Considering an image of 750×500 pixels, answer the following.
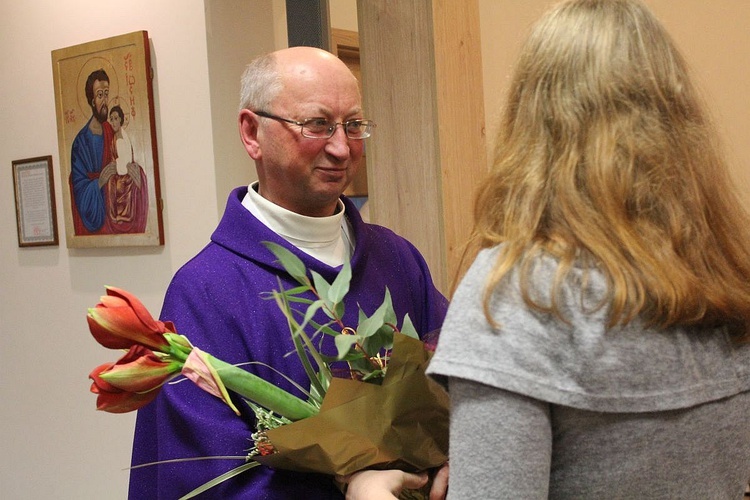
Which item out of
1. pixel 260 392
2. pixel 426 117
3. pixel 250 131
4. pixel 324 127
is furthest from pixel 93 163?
pixel 260 392

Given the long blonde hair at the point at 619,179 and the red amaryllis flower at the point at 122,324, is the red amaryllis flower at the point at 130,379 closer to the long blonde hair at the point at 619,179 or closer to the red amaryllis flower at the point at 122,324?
the red amaryllis flower at the point at 122,324

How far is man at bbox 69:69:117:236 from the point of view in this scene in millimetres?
3145

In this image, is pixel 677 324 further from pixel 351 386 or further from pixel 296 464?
pixel 296 464

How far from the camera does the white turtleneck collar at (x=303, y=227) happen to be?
71.6 inches

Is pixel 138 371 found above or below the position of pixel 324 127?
below

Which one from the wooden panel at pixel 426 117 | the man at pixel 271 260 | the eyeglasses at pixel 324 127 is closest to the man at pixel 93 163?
the wooden panel at pixel 426 117

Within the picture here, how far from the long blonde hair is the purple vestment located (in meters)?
0.65

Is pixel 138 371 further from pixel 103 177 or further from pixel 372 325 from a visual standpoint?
pixel 103 177

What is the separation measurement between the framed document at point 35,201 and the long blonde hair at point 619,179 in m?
2.74

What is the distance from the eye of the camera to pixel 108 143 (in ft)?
10.3

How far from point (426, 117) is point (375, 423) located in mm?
1409

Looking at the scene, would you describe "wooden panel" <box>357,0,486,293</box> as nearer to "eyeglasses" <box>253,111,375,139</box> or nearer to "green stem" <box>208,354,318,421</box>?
"eyeglasses" <box>253,111,375,139</box>

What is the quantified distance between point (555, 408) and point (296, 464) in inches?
19.2

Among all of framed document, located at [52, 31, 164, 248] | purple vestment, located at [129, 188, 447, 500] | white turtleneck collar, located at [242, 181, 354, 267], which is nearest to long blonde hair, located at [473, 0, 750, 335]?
purple vestment, located at [129, 188, 447, 500]
